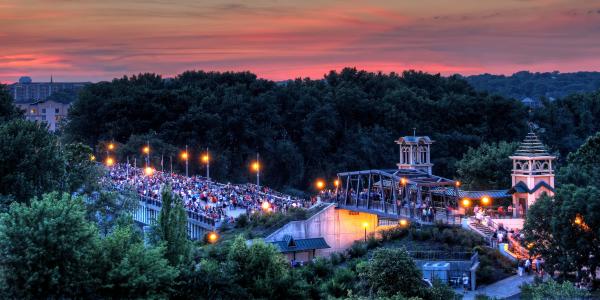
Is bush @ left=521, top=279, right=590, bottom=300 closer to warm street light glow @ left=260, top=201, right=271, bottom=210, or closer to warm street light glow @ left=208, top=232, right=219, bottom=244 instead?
warm street light glow @ left=208, top=232, right=219, bottom=244

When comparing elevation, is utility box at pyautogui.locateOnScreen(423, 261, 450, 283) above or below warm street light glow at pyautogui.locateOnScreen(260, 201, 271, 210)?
below

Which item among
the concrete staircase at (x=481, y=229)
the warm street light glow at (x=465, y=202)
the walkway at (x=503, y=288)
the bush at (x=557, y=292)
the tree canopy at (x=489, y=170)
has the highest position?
the tree canopy at (x=489, y=170)

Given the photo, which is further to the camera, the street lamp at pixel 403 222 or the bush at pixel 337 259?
the street lamp at pixel 403 222

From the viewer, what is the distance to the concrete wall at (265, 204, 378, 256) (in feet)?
184

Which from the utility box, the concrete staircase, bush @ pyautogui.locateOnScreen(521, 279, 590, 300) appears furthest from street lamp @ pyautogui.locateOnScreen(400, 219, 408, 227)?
bush @ pyautogui.locateOnScreen(521, 279, 590, 300)

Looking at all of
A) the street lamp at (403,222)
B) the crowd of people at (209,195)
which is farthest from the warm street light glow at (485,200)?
the crowd of people at (209,195)

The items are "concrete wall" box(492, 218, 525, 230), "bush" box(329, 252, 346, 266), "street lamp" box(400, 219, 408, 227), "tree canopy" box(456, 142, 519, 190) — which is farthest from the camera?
"tree canopy" box(456, 142, 519, 190)

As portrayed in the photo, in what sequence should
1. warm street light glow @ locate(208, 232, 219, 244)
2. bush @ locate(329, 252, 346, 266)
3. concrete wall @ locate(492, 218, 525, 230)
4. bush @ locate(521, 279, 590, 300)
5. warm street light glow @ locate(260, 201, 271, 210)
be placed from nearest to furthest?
1. bush @ locate(521, 279, 590, 300)
2. bush @ locate(329, 252, 346, 266)
3. concrete wall @ locate(492, 218, 525, 230)
4. warm street light glow @ locate(208, 232, 219, 244)
5. warm street light glow @ locate(260, 201, 271, 210)

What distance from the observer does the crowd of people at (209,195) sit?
62406 mm

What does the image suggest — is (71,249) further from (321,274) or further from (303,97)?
(303,97)

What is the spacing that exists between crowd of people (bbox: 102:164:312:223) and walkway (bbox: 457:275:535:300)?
65.0 ft

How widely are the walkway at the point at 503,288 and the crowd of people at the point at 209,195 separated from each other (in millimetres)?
19809

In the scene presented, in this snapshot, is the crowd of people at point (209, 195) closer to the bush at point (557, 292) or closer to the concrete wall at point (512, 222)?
the concrete wall at point (512, 222)

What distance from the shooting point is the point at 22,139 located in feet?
180
